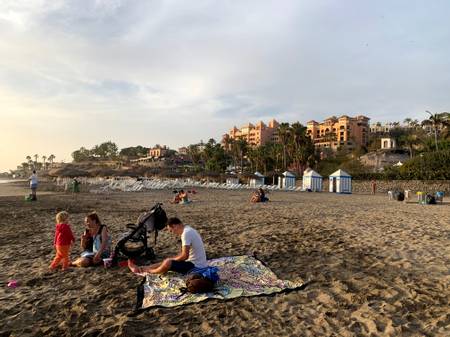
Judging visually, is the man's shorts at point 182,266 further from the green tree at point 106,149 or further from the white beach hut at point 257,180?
the green tree at point 106,149

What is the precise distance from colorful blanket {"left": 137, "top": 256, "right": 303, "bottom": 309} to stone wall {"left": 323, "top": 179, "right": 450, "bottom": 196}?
3259 cm

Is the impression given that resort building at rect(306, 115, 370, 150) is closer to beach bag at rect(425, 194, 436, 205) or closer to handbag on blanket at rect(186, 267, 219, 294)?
beach bag at rect(425, 194, 436, 205)

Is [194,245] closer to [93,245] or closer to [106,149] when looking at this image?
[93,245]

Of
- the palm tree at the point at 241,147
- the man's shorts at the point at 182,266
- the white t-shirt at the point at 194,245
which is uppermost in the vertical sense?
the palm tree at the point at 241,147

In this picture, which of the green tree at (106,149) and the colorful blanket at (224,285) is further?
the green tree at (106,149)

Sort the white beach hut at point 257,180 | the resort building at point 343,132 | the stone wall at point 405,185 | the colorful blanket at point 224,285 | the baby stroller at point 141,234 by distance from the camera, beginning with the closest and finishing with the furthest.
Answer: the colorful blanket at point 224,285, the baby stroller at point 141,234, the stone wall at point 405,185, the white beach hut at point 257,180, the resort building at point 343,132

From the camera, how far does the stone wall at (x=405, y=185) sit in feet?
107

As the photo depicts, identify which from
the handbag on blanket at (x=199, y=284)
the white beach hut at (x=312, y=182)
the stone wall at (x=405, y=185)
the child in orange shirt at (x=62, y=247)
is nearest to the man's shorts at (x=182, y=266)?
the handbag on blanket at (x=199, y=284)

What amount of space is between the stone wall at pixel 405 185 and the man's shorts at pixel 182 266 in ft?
110

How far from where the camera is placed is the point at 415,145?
73.1 m

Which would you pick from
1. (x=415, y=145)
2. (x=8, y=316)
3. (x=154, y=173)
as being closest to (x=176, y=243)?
(x=8, y=316)

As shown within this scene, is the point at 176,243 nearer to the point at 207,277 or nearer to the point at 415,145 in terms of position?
the point at 207,277

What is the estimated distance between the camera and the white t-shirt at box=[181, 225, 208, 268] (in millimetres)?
4930

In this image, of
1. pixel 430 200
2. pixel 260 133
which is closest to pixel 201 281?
pixel 430 200
